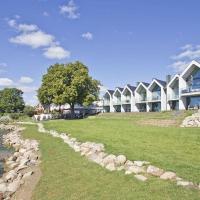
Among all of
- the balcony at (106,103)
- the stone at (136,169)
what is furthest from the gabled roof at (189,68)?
the stone at (136,169)

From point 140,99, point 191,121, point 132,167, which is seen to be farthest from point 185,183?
point 140,99

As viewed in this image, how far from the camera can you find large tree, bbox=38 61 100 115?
211ft

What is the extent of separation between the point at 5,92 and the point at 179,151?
338ft

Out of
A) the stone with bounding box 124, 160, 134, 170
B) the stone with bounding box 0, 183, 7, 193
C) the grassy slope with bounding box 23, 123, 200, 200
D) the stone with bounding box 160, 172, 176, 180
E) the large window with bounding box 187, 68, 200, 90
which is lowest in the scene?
the stone with bounding box 0, 183, 7, 193

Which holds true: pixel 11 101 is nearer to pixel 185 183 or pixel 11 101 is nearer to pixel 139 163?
pixel 139 163

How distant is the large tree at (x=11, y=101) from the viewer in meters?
113

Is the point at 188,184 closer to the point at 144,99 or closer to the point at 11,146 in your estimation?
the point at 11,146

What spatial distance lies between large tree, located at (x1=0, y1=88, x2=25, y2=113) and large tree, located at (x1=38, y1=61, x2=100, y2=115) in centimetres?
4491

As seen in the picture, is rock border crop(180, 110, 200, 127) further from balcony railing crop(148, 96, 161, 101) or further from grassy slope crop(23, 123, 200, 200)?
balcony railing crop(148, 96, 161, 101)

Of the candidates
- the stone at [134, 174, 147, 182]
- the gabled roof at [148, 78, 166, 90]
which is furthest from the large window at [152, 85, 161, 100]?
the stone at [134, 174, 147, 182]

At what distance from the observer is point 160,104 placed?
236ft

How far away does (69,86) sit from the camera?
65.6 m

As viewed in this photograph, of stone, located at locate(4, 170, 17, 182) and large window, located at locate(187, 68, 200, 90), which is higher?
large window, located at locate(187, 68, 200, 90)

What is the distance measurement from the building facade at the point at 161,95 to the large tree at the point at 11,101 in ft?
120
